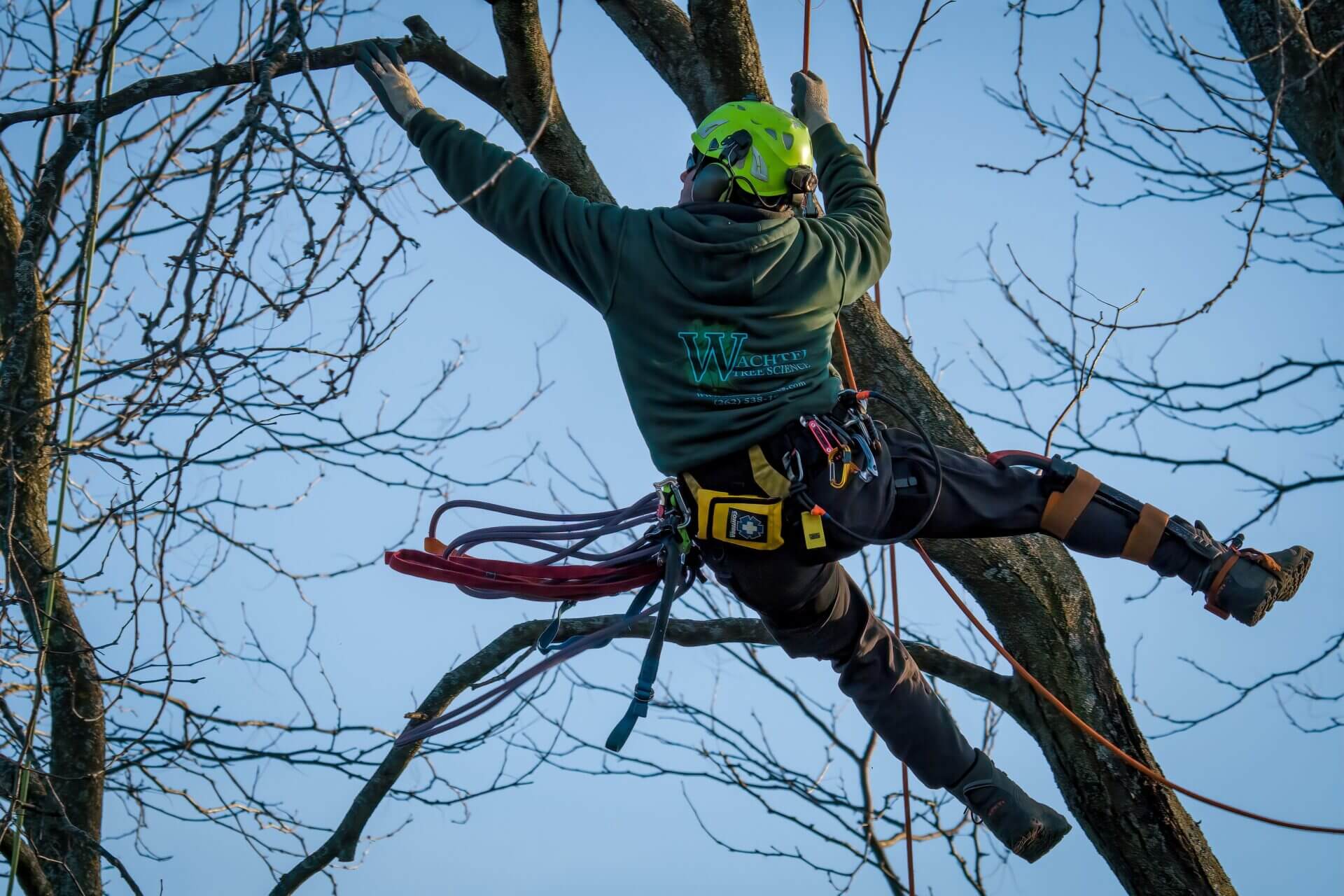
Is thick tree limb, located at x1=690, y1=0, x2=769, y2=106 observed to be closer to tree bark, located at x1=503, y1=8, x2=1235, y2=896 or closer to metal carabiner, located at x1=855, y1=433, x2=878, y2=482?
tree bark, located at x1=503, y1=8, x2=1235, y2=896

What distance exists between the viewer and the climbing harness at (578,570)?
349 cm

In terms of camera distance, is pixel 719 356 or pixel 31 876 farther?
pixel 31 876

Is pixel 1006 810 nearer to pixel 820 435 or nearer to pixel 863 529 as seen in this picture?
pixel 863 529

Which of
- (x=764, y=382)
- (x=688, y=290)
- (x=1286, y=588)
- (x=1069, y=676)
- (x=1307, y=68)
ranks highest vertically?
(x=1307, y=68)

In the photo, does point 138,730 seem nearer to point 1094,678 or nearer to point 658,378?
point 658,378

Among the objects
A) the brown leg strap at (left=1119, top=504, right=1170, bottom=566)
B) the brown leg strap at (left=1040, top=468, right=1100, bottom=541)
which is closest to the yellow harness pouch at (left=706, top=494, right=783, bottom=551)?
the brown leg strap at (left=1040, top=468, right=1100, bottom=541)

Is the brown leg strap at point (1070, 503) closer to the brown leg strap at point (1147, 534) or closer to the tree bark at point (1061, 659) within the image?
the brown leg strap at point (1147, 534)

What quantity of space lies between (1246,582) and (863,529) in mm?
921

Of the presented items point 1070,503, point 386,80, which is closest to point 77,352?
point 386,80

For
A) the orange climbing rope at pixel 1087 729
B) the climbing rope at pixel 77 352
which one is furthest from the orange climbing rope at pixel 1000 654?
the climbing rope at pixel 77 352

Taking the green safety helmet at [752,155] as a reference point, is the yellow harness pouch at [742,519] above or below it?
below

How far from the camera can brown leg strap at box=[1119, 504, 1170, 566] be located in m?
3.36

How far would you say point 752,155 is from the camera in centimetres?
337

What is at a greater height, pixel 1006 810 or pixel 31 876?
pixel 31 876
